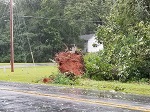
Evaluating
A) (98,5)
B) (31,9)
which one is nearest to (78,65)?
(98,5)

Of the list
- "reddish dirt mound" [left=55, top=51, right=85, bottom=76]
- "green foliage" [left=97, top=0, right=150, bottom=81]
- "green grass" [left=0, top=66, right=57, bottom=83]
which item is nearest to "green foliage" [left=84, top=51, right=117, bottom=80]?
"green foliage" [left=97, top=0, right=150, bottom=81]

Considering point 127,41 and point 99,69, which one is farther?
point 127,41

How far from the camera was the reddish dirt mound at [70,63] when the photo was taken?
20.8m

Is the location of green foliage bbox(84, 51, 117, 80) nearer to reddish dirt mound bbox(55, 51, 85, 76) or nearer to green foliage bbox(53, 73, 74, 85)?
reddish dirt mound bbox(55, 51, 85, 76)

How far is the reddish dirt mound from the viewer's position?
68.2 ft

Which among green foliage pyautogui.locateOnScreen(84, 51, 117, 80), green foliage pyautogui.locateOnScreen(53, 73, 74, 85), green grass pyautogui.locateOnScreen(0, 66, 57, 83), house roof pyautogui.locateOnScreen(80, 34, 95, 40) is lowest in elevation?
green grass pyautogui.locateOnScreen(0, 66, 57, 83)

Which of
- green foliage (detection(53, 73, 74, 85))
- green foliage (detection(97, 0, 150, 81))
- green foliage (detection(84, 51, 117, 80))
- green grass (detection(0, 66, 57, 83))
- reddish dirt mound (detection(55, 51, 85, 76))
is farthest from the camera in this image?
green grass (detection(0, 66, 57, 83))

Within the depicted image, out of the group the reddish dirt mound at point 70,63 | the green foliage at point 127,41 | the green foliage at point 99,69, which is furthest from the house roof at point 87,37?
the reddish dirt mound at point 70,63

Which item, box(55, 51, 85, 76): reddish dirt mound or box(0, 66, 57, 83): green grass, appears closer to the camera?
box(55, 51, 85, 76): reddish dirt mound

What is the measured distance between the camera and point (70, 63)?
21188mm

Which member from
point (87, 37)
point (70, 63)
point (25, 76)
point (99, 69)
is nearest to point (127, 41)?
Result: point (99, 69)

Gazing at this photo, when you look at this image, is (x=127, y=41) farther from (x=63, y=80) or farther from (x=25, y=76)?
(x=25, y=76)

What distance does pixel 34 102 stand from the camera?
1046 cm

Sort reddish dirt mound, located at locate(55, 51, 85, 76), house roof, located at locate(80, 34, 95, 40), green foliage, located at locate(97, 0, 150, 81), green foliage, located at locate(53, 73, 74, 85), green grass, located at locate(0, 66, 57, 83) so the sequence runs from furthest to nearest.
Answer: house roof, located at locate(80, 34, 95, 40)
green grass, located at locate(0, 66, 57, 83)
reddish dirt mound, located at locate(55, 51, 85, 76)
green foliage, located at locate(97, 0, 150, 81)
green foliage, located at locate(53, 73, 74, 85)
